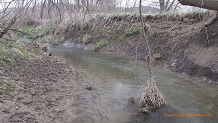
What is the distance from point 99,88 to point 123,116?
2.04m

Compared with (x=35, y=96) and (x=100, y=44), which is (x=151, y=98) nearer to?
(x=35, y=96)

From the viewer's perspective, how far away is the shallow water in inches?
197

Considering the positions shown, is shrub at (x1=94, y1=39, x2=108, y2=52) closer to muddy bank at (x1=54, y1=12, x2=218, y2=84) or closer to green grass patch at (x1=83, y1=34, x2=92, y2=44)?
muddy bank at (x1=54, y1=12, x2=218, y2=84)

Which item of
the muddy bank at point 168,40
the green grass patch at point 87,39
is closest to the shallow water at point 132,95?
the muddy bank at point 168,40

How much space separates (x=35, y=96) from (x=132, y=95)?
2638 mm

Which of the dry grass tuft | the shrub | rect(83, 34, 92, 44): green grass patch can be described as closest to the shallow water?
the dry grass tuft

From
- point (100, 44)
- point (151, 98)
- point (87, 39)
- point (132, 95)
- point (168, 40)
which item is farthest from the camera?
point (87, 39)

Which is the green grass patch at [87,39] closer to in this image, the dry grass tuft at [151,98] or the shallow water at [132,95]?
the shallow water at [132,95]

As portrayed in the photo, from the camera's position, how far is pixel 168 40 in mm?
11844

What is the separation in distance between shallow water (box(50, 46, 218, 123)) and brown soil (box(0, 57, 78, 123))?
0.35 metres

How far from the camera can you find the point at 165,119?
4.98 meters

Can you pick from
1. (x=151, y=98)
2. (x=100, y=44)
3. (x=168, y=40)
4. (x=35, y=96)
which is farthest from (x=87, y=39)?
(x=151, y=98)

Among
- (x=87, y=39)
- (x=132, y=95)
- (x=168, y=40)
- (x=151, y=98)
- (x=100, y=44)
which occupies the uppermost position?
(x=168, y=40)

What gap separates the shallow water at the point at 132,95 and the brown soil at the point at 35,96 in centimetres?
35
